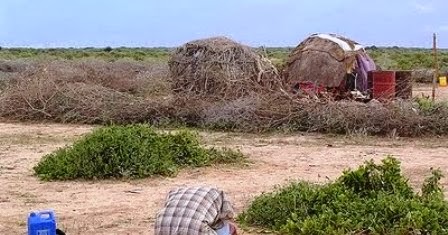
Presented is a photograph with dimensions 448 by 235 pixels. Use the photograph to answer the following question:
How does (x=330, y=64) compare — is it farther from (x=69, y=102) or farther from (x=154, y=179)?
(x=154, y=179)

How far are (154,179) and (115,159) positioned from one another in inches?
20.0

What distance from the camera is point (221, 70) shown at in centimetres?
1602

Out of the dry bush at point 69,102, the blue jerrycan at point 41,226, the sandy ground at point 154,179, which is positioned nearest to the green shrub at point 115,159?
the sandy ground at point 154,179

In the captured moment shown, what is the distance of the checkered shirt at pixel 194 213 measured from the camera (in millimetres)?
5148

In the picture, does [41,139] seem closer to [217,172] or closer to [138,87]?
[217,172]

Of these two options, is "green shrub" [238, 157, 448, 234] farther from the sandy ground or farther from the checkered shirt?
the checkered shirt

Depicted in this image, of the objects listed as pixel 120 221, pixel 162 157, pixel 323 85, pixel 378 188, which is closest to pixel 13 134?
pixel 162 157

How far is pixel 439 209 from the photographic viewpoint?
6.13 m

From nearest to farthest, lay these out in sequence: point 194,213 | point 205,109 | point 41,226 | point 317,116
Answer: point 41,226
point 194,213
point 317,116
point 205,109

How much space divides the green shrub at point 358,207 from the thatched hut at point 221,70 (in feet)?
28.6

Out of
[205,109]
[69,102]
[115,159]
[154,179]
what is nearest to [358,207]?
[154,179]

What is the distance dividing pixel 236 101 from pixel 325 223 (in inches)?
343

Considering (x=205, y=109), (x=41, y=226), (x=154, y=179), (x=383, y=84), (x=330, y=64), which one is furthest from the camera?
(x=330, y=64)

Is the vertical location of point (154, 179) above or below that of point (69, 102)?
below
